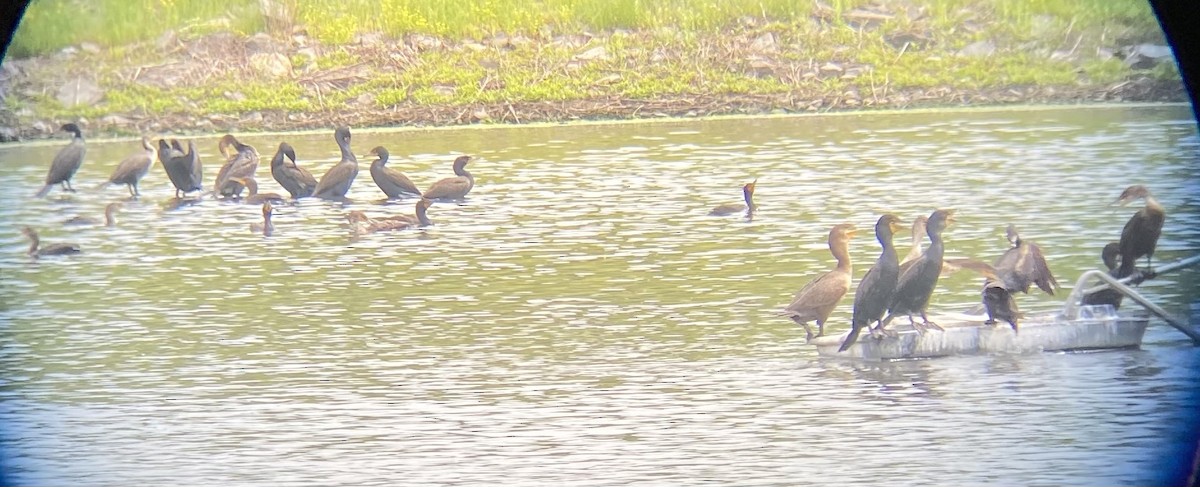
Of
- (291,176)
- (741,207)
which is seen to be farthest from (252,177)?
(741,207)

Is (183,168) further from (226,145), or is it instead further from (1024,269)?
(1024,269)

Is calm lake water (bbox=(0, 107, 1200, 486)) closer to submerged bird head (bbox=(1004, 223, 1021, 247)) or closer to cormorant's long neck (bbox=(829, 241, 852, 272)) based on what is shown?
submerged bird head (bbox=(1004, 223, 1021, 247))

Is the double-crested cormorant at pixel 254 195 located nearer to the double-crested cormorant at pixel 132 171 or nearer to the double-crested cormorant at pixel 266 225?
the double-crested cormorant at pixel 266 225

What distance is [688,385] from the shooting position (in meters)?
4.46

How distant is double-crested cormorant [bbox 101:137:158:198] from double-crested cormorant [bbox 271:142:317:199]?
0.58m

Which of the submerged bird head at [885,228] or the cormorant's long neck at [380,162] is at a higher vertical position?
the submerged bird head at [885,228]

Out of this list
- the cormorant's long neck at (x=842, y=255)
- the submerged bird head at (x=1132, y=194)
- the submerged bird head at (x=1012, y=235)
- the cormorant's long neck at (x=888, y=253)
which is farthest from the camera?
the submerged bird head at (x=1132, y=194)

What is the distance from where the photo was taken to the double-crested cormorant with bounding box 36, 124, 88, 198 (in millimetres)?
7100

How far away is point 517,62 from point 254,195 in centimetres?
165

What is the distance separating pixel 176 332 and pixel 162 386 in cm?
54

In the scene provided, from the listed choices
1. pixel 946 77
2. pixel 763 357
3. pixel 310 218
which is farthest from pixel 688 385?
pixel 946 77

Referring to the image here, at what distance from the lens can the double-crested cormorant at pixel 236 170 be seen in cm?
685

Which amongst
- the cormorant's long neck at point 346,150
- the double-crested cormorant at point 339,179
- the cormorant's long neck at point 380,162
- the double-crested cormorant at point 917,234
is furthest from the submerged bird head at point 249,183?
the double-crested cormorant at point 917,234

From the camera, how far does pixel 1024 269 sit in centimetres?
516
